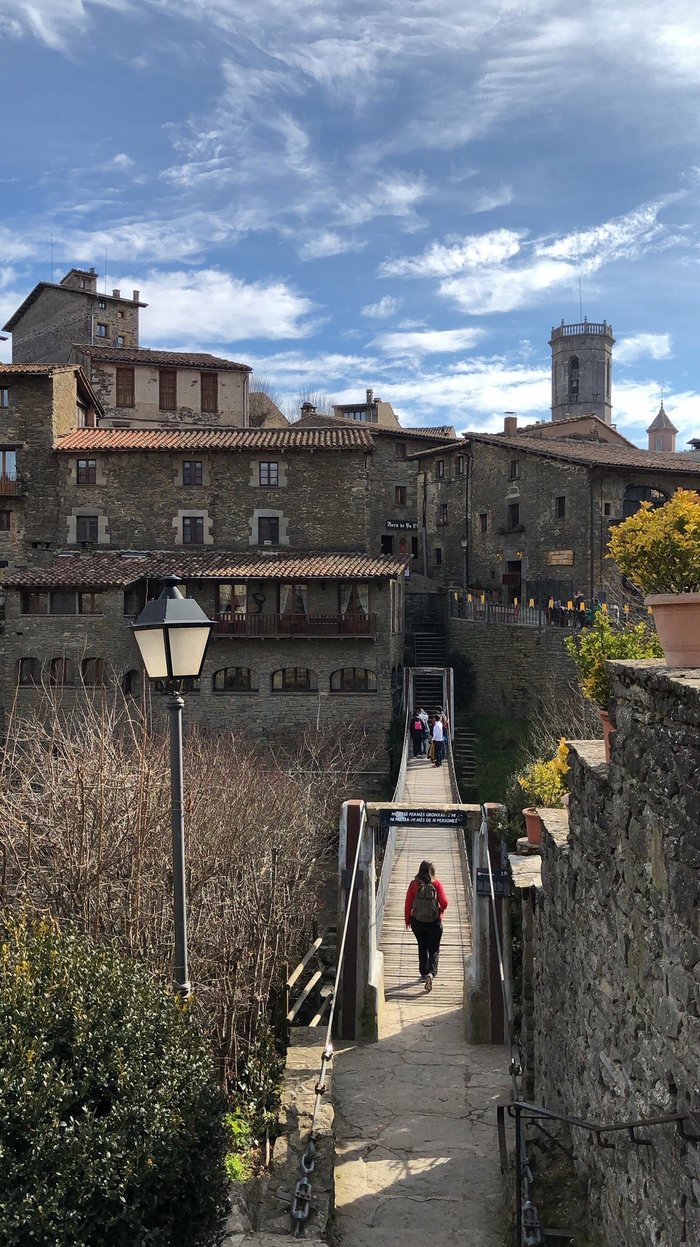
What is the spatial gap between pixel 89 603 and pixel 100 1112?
26937 mm

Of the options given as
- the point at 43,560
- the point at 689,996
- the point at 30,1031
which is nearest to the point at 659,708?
the point at 689,996

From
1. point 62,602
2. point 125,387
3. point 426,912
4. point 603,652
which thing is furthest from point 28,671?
point 603,652

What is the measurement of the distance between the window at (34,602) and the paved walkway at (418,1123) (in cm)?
2106

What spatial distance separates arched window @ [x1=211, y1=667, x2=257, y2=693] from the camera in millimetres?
31172

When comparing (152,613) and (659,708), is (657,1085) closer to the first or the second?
(659,708)

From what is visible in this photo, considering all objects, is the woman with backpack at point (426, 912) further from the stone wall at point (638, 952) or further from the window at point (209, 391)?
the window at point (209, 391)

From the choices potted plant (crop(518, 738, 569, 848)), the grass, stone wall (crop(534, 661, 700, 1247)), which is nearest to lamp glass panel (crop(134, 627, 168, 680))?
stone wall (crop(534, 661, 700, 1247))

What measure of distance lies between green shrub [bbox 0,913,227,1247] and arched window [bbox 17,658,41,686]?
86.7 feet

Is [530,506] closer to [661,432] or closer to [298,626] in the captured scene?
[298,626]

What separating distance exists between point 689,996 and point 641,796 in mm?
1056

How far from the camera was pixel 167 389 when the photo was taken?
44.8 meters

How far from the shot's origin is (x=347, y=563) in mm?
31266

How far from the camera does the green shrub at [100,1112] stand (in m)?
4.63

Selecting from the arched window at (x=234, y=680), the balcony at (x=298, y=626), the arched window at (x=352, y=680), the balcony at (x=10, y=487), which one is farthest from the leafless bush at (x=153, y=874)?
the balcony at (x=10, y=487)
